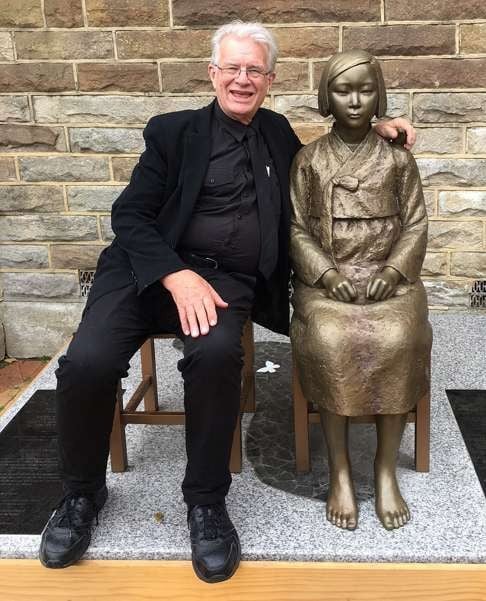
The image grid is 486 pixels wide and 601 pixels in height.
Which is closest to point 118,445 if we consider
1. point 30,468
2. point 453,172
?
point 30,468

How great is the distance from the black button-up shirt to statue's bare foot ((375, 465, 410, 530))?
0.86 metres

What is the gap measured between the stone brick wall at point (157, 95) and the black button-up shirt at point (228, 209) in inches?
61.5

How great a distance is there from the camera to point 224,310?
2.25 m

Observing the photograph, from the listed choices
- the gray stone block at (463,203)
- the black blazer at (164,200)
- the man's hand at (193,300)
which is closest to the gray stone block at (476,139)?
the gray stone block at (463,203)

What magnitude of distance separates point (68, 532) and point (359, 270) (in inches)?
49.9

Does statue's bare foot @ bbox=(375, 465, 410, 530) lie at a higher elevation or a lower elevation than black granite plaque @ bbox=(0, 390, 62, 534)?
higher

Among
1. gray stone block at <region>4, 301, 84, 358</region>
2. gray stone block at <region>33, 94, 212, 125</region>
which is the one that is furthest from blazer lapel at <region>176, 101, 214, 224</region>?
gray stone block at <region>4, 301, 84, 358</region>

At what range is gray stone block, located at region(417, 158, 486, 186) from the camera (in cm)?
392

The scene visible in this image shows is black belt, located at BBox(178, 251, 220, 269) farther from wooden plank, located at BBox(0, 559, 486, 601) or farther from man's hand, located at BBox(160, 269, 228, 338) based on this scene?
wooden plank, located at BBox(0, 559, 486, 601)

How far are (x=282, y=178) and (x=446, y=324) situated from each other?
1.94 meters

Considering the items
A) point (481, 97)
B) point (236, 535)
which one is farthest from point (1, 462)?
point (481, 97)

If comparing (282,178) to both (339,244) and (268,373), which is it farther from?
(268,373)

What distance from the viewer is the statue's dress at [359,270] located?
2.19 meters

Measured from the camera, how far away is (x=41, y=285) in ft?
13.9
